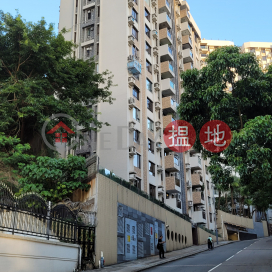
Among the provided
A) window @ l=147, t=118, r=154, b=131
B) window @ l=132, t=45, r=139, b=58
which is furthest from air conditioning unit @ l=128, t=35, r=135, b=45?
window @ l=147, t=118, r=154, b=131

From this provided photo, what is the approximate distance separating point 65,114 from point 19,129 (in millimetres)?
2837

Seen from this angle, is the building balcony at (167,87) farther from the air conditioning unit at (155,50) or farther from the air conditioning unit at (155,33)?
the air conditioning unit at (155,33)

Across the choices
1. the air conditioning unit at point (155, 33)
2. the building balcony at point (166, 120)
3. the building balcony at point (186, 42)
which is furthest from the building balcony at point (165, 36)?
the building balcony at point (166, 120)

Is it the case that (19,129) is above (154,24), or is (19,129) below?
below

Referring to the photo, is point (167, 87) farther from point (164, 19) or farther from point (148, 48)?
point (164, 19)

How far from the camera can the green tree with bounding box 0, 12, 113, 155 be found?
19609 millimetres

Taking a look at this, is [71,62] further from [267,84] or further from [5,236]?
[5,236]

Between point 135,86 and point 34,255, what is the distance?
23.0 meters

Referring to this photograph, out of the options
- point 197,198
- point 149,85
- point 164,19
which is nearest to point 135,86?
point 149,85

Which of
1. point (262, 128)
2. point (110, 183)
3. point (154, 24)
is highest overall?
point (154, 24)

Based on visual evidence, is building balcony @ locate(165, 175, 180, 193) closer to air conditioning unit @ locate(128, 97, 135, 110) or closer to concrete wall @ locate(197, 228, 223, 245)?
concrete wall @ locate(197, 228, 223, 245)

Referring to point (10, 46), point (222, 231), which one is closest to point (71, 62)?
point (10, 46)

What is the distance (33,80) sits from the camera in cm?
2023

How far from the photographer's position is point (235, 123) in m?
15.0
